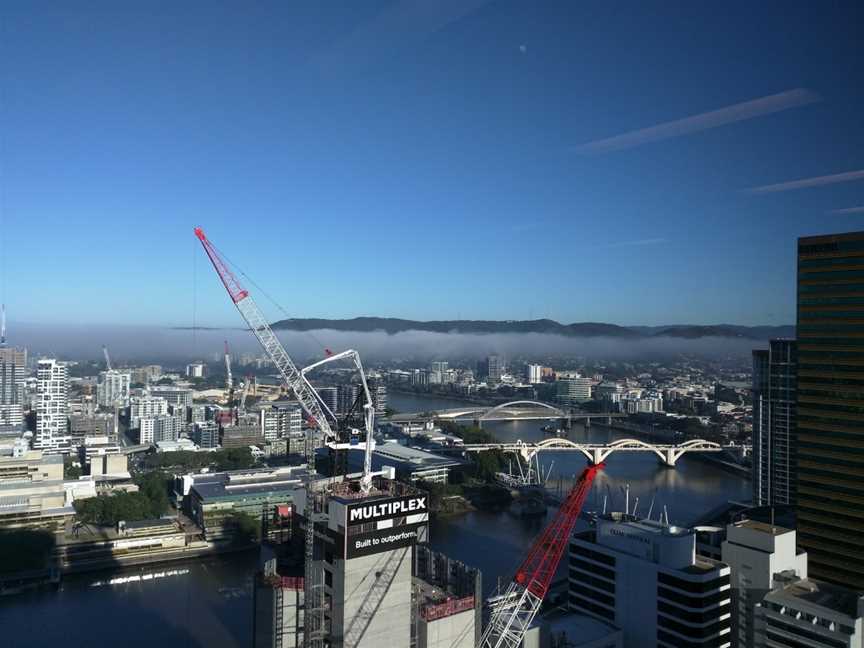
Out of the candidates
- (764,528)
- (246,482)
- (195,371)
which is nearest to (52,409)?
(246,482)

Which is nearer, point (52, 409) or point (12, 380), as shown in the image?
point (52, 409)

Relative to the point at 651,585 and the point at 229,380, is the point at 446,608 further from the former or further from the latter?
the point at 229,380

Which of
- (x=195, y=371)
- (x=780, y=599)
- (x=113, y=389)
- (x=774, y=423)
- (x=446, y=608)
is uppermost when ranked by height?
(x=774, y=423)

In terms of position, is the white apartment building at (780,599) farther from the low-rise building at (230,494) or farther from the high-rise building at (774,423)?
the low-rise building at (230,494)

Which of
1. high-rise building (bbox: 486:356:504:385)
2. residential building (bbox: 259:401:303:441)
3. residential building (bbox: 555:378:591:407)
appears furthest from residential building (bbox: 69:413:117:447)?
residential building (bbox: 555:378:591:407)

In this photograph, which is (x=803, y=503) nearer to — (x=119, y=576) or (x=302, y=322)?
(x=302, y=322)

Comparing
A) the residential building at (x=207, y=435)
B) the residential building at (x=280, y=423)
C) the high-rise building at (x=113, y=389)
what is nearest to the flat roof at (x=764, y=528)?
the residential building at (x=280, y=423)

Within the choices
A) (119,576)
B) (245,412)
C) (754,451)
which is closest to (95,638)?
(119,576)
